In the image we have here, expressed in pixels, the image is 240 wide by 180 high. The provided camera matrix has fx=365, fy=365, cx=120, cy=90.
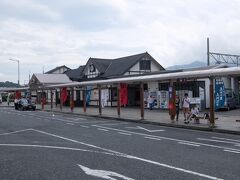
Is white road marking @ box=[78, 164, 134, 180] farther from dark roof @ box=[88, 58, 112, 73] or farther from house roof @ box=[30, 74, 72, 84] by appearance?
house roof @ box=[30, 74, 72, 84]

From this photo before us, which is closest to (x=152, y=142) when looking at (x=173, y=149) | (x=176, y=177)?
(x=173, y=149)

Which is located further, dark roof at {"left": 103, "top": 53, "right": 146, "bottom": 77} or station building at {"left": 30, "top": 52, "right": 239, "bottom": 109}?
dark roof at {"left": 103, "top": 53, "right": 146, "bottom": 77}

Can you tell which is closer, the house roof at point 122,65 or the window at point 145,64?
the house roof at point 122,65

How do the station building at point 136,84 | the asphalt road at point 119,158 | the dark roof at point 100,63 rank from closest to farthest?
the asphalt road at point 119,158, the station building at point 136,84, the dark roof at point 100,63

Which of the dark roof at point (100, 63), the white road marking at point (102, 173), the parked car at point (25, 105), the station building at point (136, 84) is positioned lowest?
the white road marking at point (102, 173)

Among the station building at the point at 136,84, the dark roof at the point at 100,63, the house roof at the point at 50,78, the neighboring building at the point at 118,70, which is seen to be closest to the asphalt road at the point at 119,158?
the station building at the point at 136,84

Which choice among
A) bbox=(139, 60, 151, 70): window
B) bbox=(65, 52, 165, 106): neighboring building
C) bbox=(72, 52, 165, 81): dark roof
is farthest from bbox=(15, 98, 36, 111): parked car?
bbox=(139, 60, 151, 70): window

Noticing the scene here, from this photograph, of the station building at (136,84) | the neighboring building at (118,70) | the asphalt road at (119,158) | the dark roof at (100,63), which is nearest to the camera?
the asphalt road at (119,158)

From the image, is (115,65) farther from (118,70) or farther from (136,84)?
(136,84)

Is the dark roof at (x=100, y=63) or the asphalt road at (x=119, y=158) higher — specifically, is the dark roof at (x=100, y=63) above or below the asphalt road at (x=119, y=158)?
above

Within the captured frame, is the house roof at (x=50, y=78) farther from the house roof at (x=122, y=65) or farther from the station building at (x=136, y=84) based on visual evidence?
the house roof at (x=122, y=65)

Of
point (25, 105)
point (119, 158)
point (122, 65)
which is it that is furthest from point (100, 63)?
point (119, 158)

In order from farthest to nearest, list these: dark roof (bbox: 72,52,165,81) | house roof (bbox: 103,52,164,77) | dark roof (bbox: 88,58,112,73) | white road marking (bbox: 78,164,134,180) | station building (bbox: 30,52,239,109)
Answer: dark roof (bbox: 88,58,112,73) → dark roof (bbox: 72,52,165,81) → house roof (bbox: 103,52,164,77) → station building (bbox: 30,52,239,109) → white road marking (bbox: 78,164,134,180)

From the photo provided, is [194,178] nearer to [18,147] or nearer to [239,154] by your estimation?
[239,154]
